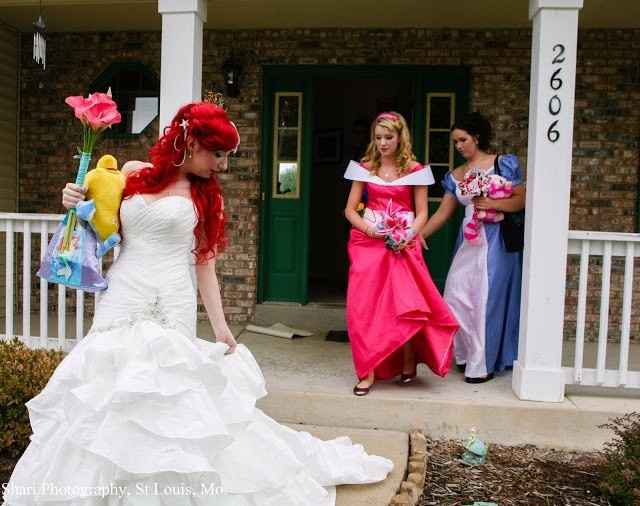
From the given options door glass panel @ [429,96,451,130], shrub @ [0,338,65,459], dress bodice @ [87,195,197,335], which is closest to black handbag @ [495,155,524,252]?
door glass panel @ [429,96,451,130]

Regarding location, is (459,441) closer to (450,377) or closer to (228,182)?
(450,377)

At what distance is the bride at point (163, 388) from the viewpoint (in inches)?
98.6

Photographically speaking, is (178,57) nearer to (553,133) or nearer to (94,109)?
(94,109)

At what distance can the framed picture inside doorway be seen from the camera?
423 inches

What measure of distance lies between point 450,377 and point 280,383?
1.29 m

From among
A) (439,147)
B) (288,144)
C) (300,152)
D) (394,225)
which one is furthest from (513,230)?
(288,144)

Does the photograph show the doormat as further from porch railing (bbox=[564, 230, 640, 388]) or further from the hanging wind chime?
the hanging wind chime

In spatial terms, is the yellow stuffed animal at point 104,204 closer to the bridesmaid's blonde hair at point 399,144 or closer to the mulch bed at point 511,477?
the mulch bed at point 511,477

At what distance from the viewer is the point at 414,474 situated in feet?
12.0

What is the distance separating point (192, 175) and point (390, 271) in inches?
79.5

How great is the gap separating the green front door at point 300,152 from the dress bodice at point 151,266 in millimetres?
4231

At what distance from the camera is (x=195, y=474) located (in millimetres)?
2543

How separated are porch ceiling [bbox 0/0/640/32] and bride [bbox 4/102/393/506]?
3.22 metres

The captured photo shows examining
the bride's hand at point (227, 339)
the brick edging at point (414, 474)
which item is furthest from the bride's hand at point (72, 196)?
the brick edging at point (414, 474)
